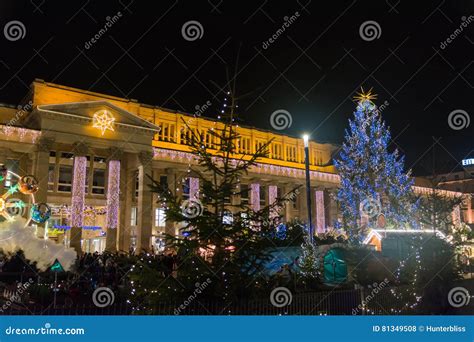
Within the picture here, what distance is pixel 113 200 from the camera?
35375mm

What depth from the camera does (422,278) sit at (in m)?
12.6

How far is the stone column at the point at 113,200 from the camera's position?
115 feet

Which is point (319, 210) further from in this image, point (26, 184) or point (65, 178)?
point (26, 184)

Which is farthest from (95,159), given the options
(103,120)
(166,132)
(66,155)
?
(103,120)

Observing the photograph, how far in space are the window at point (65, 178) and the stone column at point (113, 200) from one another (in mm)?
6019

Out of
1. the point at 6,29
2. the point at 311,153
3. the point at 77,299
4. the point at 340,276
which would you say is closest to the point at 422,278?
the point at 340,276

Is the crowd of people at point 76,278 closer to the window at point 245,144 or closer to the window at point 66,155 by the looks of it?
the window at point 66,155

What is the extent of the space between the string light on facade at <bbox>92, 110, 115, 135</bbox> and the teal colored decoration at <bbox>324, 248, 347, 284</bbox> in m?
25.2

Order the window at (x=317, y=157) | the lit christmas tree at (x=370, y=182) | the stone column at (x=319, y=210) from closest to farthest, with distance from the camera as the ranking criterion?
the lit christmas tree at (x=370, y=182)
the stone column at (x=319, y=210)
the window at (x=317, y=157)

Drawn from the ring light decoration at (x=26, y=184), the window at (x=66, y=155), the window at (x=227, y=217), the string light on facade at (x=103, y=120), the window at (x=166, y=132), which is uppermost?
the window at (x=166, y=132)

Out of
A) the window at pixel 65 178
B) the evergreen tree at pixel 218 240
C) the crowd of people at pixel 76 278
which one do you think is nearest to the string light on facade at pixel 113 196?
the window at pixel 65 178

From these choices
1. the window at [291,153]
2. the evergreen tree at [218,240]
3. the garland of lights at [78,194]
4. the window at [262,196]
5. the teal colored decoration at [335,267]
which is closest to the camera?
the evergreen tree at [218,240]

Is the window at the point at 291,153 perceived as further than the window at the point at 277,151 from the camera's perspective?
Yes

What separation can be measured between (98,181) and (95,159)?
222 centimetres
